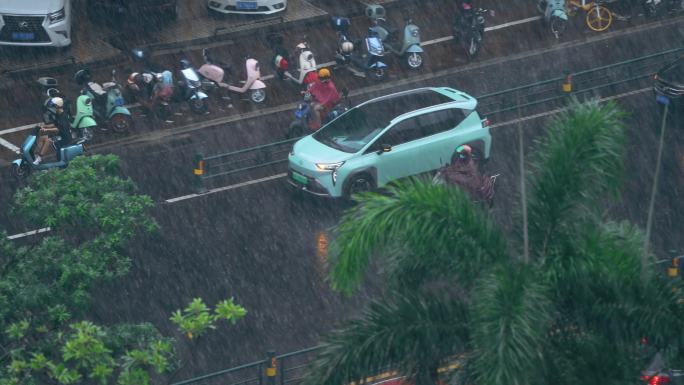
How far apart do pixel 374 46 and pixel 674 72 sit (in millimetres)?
6432

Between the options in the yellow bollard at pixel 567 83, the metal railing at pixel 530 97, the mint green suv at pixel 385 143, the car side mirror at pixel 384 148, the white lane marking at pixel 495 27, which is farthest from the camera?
the white lane marking at pixel 495 27

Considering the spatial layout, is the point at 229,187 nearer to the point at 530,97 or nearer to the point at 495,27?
the point at 530,97

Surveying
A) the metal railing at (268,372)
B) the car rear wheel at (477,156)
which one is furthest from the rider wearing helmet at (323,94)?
the metal railing at (268,372)

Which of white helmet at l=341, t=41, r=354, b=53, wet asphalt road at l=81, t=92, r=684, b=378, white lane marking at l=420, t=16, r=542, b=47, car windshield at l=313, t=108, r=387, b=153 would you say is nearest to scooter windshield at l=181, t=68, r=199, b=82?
wet asphalt road at l=81, t=92, r=684, b=378

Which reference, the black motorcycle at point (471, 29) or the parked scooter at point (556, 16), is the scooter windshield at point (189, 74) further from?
the parked scooter at point (556, 16)

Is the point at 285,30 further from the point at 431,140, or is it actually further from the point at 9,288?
the point at 9,288

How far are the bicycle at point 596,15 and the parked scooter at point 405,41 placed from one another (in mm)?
4205

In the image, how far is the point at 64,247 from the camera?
1588cm

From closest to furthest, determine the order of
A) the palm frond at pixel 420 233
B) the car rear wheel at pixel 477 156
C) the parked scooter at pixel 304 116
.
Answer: the palm frond at pixel 420 233 < the car rear wheel at pixel 477 156 < the parked scooter at pixel 304 116

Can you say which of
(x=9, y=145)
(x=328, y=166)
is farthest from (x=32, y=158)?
(x=328, y=166)

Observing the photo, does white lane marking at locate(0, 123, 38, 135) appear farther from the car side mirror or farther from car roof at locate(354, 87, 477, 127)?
the car side mirror

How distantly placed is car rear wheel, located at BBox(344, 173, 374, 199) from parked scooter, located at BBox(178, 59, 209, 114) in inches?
200

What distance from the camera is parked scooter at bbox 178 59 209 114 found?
26906 mm

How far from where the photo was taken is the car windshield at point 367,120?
925 inches
